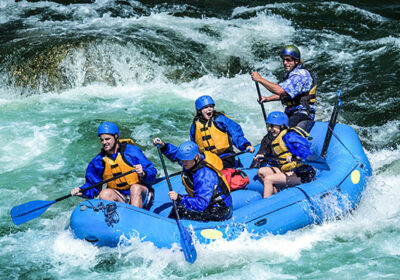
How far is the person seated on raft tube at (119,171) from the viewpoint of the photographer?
5637mm

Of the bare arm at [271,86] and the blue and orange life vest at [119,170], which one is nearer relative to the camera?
the blue and orange life vest at [119,170]

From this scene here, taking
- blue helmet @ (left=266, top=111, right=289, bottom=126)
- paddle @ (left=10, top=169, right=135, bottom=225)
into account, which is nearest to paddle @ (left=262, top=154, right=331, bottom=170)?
blue helmet @ (left=266, top=111, right=289, bottom=126)

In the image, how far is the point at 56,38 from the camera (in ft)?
36.0

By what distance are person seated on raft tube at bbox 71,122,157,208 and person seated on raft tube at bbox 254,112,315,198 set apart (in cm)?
128

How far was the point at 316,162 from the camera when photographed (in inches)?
244

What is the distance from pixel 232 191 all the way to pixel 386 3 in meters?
10.3

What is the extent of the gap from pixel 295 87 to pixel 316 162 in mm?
903

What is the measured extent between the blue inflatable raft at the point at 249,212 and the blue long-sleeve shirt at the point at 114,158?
315 mm

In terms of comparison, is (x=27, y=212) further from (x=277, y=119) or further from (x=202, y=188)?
(x=277, y=119)

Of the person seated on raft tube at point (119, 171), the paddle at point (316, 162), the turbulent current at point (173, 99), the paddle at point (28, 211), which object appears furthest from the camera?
the paddle at point (316, 162)

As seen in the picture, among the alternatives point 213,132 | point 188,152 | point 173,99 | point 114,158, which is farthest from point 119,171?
point 173,99

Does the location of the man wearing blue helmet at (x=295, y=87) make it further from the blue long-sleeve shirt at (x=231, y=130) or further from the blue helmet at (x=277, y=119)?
the blue long-sleeve shirt at (x=231, y=130)

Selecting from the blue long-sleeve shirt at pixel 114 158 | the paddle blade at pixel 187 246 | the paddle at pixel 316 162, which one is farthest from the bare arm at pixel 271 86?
the paddle blade at pixel 187 246

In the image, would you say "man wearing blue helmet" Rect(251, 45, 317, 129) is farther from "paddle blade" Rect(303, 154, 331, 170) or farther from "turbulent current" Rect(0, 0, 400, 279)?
"turbulent current" Rect(0, 0, 400, 279)
